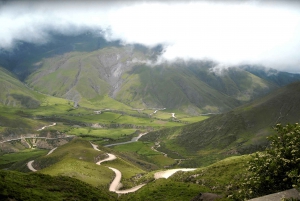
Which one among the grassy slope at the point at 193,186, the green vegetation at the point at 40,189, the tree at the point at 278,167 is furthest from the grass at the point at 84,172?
the tree at the point at 278,167

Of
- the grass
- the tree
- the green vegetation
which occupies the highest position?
the tree

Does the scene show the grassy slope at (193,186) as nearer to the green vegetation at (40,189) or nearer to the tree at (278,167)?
the green vegetation at (40,189)

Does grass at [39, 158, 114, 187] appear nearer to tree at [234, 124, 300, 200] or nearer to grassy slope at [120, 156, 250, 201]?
grassy slope at [120, 156, 250, 201]

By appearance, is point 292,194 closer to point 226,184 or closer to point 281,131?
point 281,131

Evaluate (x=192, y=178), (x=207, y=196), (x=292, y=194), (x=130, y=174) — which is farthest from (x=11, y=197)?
(x=130, y=174)

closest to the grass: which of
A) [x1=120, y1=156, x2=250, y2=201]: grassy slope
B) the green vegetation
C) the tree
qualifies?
[x1=120, y1=156, x2=250, y2=201]: grassy slope
